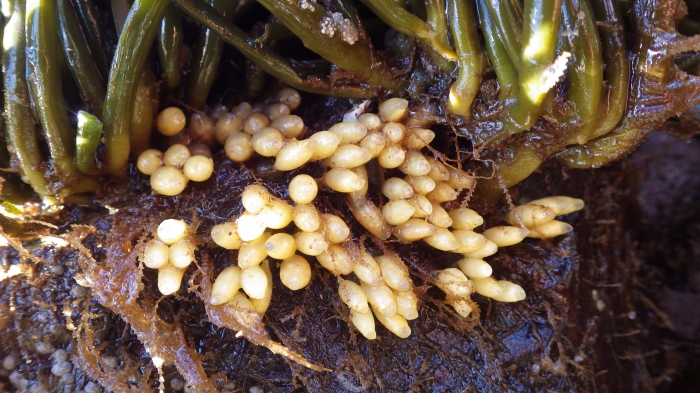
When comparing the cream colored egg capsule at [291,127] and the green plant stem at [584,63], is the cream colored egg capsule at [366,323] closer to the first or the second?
the cream colored egg capsule at [291,127]

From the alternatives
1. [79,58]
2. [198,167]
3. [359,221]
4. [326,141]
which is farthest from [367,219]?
[79,58]

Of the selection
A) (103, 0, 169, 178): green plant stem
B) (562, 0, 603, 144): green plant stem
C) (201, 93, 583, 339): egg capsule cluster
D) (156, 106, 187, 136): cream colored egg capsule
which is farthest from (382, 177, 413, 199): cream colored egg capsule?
(103, 0, 169, 178): green plant stem

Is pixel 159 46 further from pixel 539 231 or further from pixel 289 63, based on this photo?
pixel 539 231

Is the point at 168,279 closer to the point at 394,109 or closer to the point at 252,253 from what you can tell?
the point at 252,253

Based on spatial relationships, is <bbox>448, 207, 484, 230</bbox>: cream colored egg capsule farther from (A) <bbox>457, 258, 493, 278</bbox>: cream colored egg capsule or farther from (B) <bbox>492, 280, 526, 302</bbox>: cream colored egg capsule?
(B) <bbox>492, 280, 526, 302</bbox>: cream colored egg capsule

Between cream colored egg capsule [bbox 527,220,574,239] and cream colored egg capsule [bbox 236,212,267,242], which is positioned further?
cream colored egg capsule [bbox 527,220,574,239]

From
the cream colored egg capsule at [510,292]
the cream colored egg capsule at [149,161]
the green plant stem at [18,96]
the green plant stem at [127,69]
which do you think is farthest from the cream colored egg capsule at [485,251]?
the green plant stem at [18,96]

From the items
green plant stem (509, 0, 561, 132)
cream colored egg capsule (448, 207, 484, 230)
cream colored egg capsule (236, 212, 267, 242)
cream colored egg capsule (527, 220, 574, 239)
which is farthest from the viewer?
cream colored egg capsule (527, 220, 574, 239)
